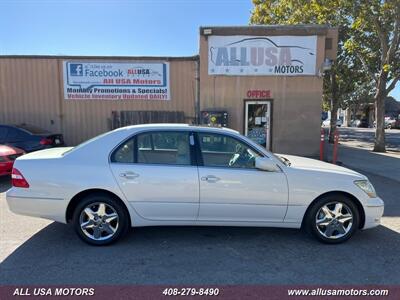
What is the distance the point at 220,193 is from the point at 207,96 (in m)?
7.97

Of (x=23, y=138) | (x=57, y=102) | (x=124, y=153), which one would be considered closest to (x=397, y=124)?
(x=57, y=102)

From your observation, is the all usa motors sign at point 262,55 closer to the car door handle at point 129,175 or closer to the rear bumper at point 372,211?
the rear bumper at point 372,211

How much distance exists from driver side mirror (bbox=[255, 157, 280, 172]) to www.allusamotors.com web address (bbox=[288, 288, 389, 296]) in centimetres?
142

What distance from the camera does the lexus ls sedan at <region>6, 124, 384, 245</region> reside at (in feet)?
12.8

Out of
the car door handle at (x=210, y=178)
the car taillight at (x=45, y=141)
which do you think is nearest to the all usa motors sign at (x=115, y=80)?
the car taillight at (x=45, y=141)

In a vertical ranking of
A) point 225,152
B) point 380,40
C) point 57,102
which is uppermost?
point 380,40

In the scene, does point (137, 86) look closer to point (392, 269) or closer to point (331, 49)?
point (331, 49)

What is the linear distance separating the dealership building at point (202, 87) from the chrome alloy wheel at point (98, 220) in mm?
7728

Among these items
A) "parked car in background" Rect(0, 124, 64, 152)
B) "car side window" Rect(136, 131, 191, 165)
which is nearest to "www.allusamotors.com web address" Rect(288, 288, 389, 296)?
"car side window" Rect(136, 131, 191, 165)

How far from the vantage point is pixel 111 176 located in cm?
390

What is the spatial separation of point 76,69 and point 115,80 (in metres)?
1.45

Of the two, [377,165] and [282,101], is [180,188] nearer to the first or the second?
[282,101]

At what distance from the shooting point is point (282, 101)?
11.4m

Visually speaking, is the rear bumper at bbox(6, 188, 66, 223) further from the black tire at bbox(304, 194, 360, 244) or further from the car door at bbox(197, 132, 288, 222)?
the black tire at bbox(304, 194, 360, 244)
